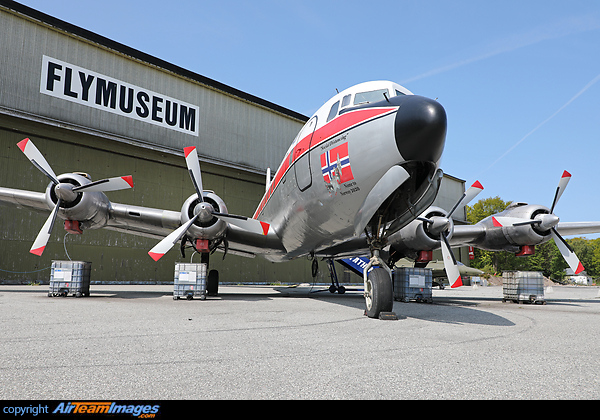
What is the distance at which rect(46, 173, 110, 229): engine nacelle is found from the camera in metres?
12.0

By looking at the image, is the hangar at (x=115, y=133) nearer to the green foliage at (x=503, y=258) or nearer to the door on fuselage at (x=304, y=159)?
the door on fuselage at (x=304, y=159)

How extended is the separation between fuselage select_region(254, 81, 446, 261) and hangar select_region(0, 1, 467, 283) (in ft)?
59.2

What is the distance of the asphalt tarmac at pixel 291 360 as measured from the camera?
2816 millimetres

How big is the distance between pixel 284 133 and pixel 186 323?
27932mm

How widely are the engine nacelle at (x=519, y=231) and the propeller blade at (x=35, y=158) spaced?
599 inches

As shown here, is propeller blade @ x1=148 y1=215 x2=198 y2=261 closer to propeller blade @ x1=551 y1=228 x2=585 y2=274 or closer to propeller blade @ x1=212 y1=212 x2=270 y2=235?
propeller blade @ x1=212 y1=212 x2=270 y2=235

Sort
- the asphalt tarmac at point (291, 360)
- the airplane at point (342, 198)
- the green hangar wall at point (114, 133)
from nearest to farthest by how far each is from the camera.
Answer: the asphalt tarmac at point (291, 360)
the airplane at point (342, 198)
the green hangar wall at point (114, 133)

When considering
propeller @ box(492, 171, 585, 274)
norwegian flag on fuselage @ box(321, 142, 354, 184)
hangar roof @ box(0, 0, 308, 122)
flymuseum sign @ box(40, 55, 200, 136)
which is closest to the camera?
norwegian flag on fuselage @ box(321, 142, 354, 184)

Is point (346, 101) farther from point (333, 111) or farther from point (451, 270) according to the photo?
point (451, 270)

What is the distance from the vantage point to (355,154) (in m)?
7.38

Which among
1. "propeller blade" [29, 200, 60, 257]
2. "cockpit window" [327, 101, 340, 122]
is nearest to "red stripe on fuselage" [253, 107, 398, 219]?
"cockpit window" [327, 101, 340, 122]

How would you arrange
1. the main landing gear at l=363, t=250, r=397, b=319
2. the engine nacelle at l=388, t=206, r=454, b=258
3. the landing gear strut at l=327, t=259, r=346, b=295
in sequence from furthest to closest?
the landing gear strut at l=327, t=259, r=346, b=295 < the engine nacelle at l=388, t=206, r=454, b=258 < the main landing gear at l=363, t=250, r=397, b=319

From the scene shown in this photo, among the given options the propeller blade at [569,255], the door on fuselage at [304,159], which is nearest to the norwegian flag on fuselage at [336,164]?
the door on fuselage at [304,159]

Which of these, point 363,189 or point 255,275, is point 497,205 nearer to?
point 255,275
